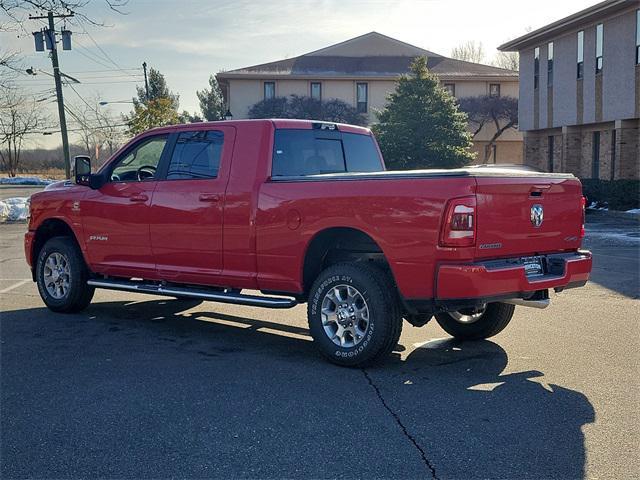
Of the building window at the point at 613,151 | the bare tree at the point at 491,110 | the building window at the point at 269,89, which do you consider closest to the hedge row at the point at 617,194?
the building window at the point at 613,151

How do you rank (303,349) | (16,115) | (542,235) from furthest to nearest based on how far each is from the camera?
1. (16,115)
2. (303,349)
3. (542,235)

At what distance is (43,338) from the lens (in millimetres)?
7242

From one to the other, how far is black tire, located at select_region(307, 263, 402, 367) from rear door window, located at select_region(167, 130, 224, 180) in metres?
1.72

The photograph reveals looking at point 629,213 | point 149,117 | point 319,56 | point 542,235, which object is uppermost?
point 319,56

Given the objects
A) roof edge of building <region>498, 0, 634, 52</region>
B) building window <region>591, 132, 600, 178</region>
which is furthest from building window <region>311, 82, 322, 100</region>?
building window <region>591, 132, 600, 178</region>

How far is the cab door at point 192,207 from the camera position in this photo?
707 cm

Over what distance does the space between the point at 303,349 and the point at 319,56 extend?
44.4 meters

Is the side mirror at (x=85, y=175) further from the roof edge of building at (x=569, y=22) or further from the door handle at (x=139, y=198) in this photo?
the roof edge of building at (x=569, y=22)

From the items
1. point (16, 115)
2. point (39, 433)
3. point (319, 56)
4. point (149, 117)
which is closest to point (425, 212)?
point (39, 433)

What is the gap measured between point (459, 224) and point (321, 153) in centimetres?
238

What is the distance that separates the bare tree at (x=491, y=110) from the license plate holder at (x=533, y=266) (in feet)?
135

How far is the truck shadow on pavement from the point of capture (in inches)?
161

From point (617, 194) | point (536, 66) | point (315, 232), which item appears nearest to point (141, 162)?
point (315, 232)

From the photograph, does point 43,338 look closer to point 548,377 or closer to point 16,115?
point 548,377
